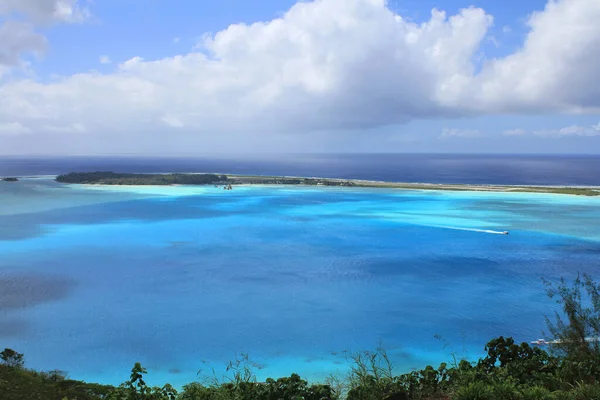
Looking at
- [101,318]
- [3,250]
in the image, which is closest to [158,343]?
[101,318]

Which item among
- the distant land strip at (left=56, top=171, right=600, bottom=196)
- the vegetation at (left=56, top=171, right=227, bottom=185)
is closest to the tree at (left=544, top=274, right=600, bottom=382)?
the distant land strip at (left=56, top=171, right=600, bottom=196)

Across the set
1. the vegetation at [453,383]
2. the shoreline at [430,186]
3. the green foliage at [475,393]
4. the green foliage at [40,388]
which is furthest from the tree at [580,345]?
the shoreline at [430,186]

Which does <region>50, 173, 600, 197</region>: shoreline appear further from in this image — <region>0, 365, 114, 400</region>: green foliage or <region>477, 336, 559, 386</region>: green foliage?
<region>0, 365, 114, 400</region>: green foliage

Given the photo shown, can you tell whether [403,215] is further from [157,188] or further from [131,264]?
[157,188]

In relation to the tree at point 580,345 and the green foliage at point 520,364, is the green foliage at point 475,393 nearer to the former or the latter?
the green foliage at point 520,364

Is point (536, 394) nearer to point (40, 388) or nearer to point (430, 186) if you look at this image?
point (40, 388)

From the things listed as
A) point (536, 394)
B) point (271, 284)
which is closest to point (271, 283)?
point (271, 284)

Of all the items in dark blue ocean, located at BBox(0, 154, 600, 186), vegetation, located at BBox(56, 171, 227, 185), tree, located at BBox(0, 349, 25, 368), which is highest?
dark blue ocean, located at BBox(0, 154, 600, 186)
